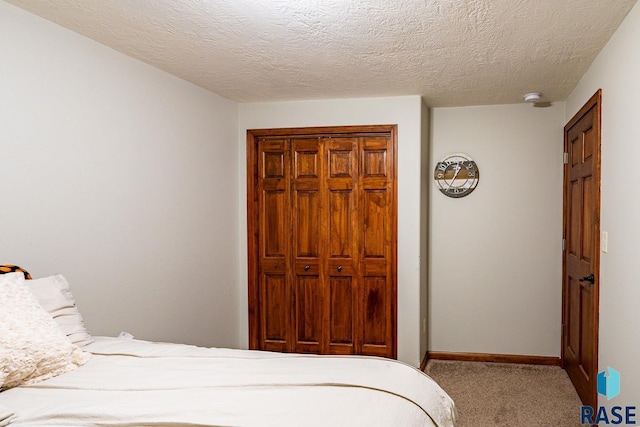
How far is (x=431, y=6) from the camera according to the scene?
2467 mm

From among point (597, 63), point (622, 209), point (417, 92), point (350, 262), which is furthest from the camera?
point (350, 262)

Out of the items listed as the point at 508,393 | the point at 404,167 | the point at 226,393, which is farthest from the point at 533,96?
the point at 226,393

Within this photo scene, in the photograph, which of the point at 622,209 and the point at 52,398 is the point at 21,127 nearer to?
the point at 52,398

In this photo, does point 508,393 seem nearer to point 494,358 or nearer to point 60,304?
point 494,358

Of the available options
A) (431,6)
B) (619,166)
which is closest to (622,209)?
(619,166)

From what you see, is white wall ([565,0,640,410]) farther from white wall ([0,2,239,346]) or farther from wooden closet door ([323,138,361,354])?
white wall ([0,2,239,346])

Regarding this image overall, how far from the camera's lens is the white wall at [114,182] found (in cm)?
251

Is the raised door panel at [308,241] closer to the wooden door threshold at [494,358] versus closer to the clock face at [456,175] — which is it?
the wooden door threshold at [494,358]

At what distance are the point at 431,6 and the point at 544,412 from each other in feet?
9.44

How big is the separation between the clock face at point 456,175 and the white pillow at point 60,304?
3.58 m

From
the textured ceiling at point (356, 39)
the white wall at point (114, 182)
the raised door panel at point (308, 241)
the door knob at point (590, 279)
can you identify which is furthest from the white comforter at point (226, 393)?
the raised door panel at point (308, 241)
